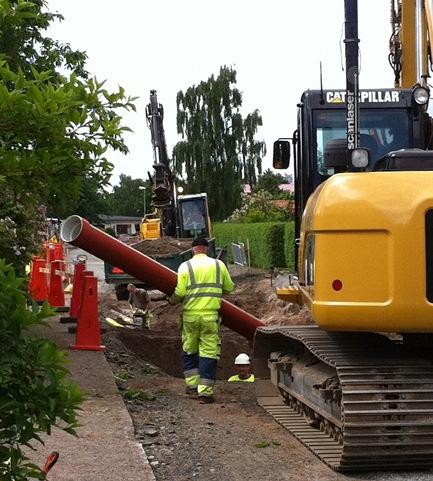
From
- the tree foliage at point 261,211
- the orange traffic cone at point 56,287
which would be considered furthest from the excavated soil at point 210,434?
the tree foliage at point 261,211

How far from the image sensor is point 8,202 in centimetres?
372

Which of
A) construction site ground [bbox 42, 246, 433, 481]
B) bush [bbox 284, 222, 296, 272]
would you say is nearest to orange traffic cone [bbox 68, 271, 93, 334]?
construction site ground [bbox 42, 246, 433, 481]

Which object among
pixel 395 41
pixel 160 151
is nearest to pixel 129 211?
pixel 160 151

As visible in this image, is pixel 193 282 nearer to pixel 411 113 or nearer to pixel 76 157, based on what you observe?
pixel 411 113

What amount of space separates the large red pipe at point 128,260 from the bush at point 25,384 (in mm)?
7479

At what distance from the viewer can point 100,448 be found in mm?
6387

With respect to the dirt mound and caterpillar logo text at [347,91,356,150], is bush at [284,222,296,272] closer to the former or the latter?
the dirt mound

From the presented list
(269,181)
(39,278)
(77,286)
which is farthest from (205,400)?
(269,181)

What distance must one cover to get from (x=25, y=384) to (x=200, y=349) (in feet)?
21.7

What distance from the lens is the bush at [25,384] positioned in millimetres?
2764

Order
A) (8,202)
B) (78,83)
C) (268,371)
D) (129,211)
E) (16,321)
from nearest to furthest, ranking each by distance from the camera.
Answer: (16,321) < (78,83) < (8,202) < (268,371) < (129,211)

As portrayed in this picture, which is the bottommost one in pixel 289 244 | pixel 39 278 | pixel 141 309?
pixel 141 309

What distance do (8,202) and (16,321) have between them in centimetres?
106

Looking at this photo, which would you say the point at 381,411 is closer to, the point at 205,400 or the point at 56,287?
the point at 205,400
